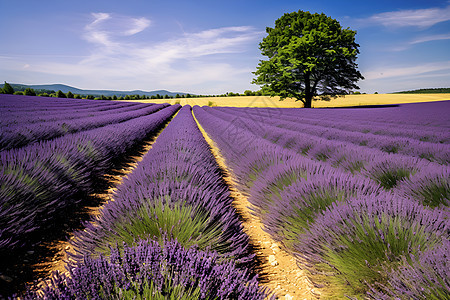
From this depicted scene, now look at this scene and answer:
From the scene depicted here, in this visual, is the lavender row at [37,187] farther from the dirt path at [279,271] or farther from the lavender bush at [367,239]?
the lavender bush at [367,239]

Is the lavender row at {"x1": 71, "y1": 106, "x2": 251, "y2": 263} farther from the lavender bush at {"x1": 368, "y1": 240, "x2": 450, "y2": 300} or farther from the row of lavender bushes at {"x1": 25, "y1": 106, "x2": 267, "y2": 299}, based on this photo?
the lavender bush at {"x1": 368, "y1": 240, "x2": 450, "y2": 300}

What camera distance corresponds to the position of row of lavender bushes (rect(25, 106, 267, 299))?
0.88 meters

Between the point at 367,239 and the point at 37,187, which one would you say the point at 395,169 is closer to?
the point at 367,239

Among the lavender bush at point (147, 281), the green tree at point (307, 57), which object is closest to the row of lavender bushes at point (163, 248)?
the lavender bush at point (147, 281)

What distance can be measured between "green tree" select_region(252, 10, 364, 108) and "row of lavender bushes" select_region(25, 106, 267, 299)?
20.8 m

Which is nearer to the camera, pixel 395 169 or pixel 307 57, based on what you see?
pixel 395 169

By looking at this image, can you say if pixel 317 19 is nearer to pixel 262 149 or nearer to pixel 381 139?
pixel 381 139

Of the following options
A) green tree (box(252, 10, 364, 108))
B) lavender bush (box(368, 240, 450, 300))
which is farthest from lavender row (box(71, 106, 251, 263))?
green tree (box(252, 10, 364, 108))

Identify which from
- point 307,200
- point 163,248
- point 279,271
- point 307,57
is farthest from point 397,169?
point 307,57

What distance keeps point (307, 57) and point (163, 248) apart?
887 inches

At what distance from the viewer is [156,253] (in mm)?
1052

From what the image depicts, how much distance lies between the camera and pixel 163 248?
1.26 meters

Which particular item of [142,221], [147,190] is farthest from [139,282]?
[147,190]

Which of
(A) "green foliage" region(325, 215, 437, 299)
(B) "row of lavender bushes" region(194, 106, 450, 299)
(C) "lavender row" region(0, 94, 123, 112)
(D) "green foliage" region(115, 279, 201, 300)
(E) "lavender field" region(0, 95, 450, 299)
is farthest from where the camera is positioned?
(C) "lavender row" region(0, 94, 123, 112)
